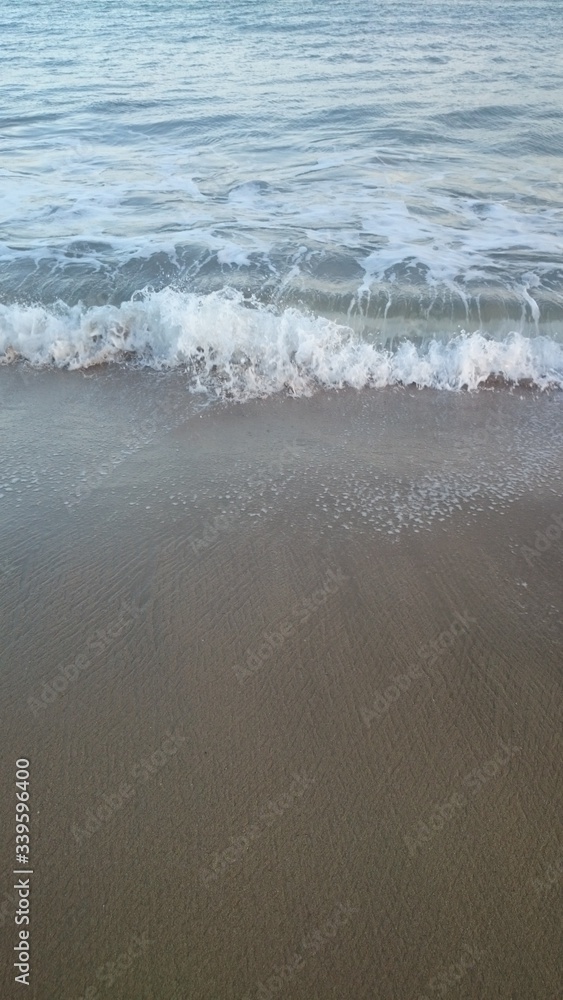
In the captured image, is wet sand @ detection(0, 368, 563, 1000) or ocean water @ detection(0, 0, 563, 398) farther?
ocean water @ detection(0, 0, 563, 398)

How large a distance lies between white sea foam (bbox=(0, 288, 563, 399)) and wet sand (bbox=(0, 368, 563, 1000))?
0.70 metres

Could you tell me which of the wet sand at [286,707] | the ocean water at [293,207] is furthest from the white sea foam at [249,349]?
the wet sand at [286,707]

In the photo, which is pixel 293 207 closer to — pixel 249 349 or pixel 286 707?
pixel 249 349

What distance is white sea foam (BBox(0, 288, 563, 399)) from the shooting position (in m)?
5.42

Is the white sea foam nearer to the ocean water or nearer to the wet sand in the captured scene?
the ocean water

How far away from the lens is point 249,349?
222 inches

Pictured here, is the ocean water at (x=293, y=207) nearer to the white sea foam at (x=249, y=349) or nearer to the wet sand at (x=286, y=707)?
the white sea foam at (x=249, y=349)

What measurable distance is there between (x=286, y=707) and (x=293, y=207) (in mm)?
6789

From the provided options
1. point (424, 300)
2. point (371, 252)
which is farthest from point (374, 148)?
point (424, 300)

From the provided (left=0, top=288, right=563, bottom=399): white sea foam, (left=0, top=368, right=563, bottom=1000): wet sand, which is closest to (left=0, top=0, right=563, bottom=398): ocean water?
(left=0, top=288, right=563, bottom=399): white sea foam

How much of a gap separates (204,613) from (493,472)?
1.95 meters

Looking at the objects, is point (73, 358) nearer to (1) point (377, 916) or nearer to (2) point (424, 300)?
(2) point (424, 300)

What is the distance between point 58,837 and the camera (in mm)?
2473

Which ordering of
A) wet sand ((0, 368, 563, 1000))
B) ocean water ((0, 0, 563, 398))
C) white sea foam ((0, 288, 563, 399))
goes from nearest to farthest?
wet sand ((0, 368, 563, 1000)), white sea foam ((0, 288, 563, 399)), ocean water ((0, 0, 563, 398))
